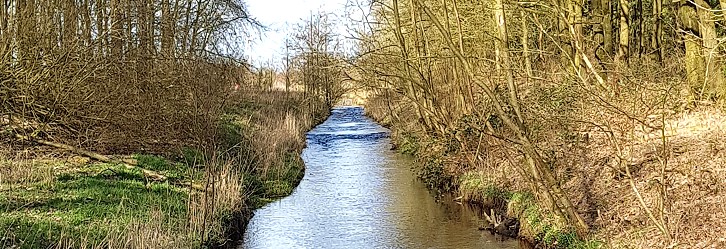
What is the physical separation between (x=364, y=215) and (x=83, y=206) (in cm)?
533

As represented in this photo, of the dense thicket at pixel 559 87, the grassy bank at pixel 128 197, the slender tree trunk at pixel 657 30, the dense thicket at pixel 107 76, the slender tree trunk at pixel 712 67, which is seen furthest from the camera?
the slender tree trunk at pixel 657 30

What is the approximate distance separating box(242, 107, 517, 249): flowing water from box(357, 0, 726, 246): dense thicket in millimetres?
1114

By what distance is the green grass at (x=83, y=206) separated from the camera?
7.63 meters

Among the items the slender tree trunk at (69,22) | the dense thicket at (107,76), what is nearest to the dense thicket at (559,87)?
the dense thicket at (107,76)

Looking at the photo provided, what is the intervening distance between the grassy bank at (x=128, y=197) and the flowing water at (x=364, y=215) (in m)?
0.60

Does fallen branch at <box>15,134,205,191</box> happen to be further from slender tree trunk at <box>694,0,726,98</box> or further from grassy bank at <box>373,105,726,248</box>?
slender tree trunk at <box>694,0,726,98</box>

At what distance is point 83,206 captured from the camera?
915 cm

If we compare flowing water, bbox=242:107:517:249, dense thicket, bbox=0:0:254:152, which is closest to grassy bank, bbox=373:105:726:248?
flowing water, bbox=242:107:517:249

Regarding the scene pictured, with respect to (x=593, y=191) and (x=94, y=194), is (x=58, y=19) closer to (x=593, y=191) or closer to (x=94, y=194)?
(x=94, y=194)

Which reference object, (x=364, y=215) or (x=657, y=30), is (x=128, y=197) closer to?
(x=364, y=215)

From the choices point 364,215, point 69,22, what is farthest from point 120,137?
point 364,215

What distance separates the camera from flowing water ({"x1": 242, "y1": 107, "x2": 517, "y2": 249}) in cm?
1086

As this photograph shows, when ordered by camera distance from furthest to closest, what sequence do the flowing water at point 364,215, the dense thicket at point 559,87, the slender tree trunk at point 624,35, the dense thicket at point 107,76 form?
the slender tree trunk at point 624,35 < the dense thicket at point 107,76 < the flowing water at point 364,215 < the dense thicket at point 559,87

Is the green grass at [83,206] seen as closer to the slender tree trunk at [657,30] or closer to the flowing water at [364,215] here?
the flowing water at [364,215]
